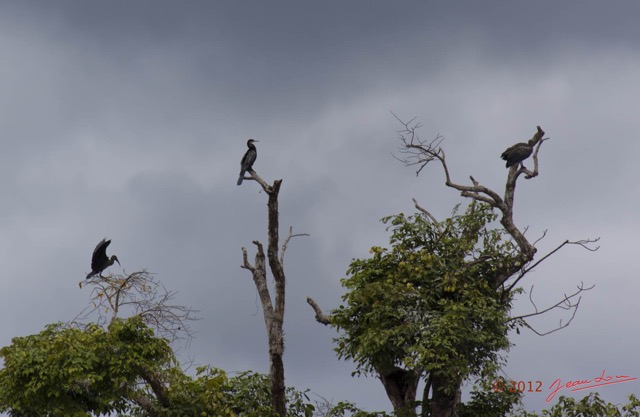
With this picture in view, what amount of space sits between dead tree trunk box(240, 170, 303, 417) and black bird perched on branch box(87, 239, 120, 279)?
10.8 ft

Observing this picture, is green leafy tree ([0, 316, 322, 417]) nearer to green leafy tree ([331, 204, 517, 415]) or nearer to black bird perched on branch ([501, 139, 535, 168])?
green leafy tree ([331, 204, 517, 415])

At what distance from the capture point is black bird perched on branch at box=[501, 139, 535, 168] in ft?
85.7

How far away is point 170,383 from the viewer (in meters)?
A: 23.9

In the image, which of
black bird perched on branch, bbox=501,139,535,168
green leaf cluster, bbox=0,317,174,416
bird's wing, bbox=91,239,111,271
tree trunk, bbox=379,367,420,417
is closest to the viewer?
green leaf cluster, bbox=0,317,174,416

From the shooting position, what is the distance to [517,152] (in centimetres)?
2609

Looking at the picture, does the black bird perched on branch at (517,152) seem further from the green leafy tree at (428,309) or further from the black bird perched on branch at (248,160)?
the black bird perched on branch at (248,160)

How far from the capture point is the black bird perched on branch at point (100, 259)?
80.7ft

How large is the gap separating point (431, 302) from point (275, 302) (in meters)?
4.39

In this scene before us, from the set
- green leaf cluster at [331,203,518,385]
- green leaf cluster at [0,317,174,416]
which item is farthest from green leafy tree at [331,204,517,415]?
green leaf cluster at [0,317,174,416]

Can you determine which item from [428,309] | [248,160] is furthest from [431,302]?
[248,160]

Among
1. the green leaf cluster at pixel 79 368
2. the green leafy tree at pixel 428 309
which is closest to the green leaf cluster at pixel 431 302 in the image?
the green leafy tree at pixel 428 309

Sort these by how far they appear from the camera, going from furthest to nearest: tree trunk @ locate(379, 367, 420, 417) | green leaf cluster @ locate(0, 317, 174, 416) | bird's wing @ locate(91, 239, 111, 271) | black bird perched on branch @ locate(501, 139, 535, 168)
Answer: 1. tree trunk @ locate(379, 367, 420, 417)
2. black bird perched on branch @ locate(501, 139, 535, 168)
3. bird's wing @ locate(91, 239, 111, 271)
4. green leaf cluster @ locate(0, 317, 174, 416)

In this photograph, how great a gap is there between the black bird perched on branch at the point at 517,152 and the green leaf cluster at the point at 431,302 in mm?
1776

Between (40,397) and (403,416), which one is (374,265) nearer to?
(403,416)
